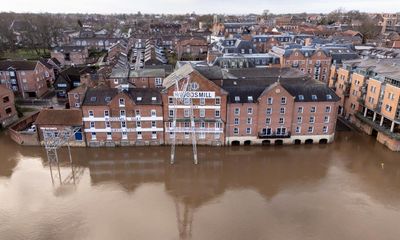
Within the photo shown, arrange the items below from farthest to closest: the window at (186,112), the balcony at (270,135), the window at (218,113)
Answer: the balcony at (270,135)
the window at (218,113)
the window at (186,112)

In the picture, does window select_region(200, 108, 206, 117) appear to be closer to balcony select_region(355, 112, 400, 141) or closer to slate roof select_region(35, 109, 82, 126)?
slate roof select_region(35, 109, 82, 126)

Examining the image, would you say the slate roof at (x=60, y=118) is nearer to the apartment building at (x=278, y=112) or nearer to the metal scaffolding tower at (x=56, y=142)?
the metal scaffolding tower at (x=56, y=142)

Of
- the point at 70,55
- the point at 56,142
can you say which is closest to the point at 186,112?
the point at 56,142

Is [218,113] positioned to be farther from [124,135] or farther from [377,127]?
[377,127]

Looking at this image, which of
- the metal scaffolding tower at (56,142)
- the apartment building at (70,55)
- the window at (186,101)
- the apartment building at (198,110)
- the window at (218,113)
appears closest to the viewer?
the metal scaffolding tower at (56,142)

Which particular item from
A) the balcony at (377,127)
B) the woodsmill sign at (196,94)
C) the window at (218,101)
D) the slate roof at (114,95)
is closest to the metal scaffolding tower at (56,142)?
the slate roof at (114,95)

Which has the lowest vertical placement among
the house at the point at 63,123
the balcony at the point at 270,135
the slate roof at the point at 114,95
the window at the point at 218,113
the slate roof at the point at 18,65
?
the balcony at the point at 270,135

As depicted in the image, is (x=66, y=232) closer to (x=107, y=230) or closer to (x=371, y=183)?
(x=107, y=230)

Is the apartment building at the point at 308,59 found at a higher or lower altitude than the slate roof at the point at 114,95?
higher
